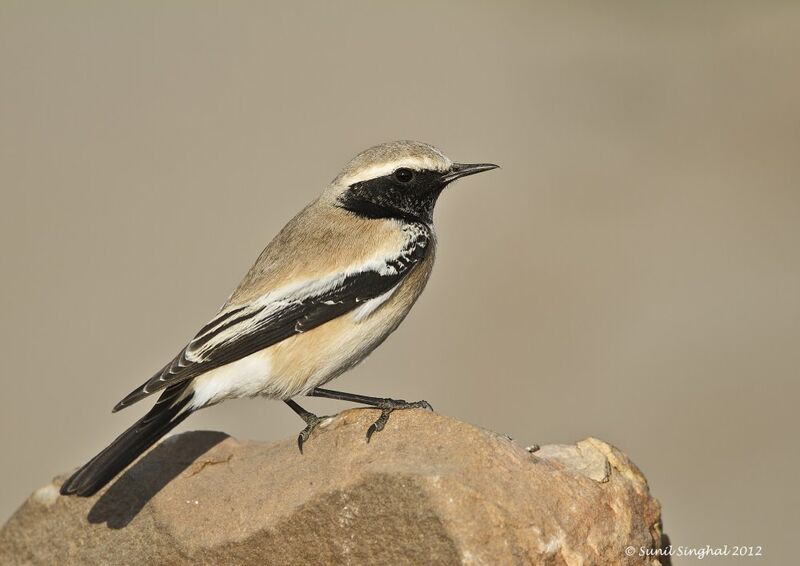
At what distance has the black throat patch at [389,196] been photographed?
24.3ft

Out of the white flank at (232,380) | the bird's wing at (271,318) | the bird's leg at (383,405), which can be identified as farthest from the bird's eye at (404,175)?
the white flank at (232,380)

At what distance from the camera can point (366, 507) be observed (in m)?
5.45

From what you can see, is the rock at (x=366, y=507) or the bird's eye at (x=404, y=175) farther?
the bird's eye at (x=404, y=175)

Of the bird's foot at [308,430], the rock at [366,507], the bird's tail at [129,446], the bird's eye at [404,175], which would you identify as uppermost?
the bird's eye at [404,175]

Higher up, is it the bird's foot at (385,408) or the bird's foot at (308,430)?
the bird's foot at (385,408)

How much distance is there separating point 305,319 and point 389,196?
4.42 feet

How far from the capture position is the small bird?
6.27m

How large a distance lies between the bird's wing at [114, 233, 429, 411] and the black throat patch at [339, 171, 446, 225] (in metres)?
0.67

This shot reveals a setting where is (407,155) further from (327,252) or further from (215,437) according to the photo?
(215,437)

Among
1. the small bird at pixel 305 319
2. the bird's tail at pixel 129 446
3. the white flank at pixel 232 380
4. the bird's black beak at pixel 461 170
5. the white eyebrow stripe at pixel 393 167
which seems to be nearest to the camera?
the bird's tail at pixel 129 446

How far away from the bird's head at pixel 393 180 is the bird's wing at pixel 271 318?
71 centimetres

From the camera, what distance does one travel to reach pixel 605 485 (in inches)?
221

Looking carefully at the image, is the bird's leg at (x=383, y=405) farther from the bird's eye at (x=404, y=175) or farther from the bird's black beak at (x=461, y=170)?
the bird's black beak at (x=461, y=170)

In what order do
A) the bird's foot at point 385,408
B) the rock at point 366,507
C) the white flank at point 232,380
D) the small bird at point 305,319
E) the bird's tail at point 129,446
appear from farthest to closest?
the white flank at point 232,380 < the small bird at point 305,319 < the bird's tail at point 129,446 < the bird's foot at point 385,408 < the rock at point 366,507
